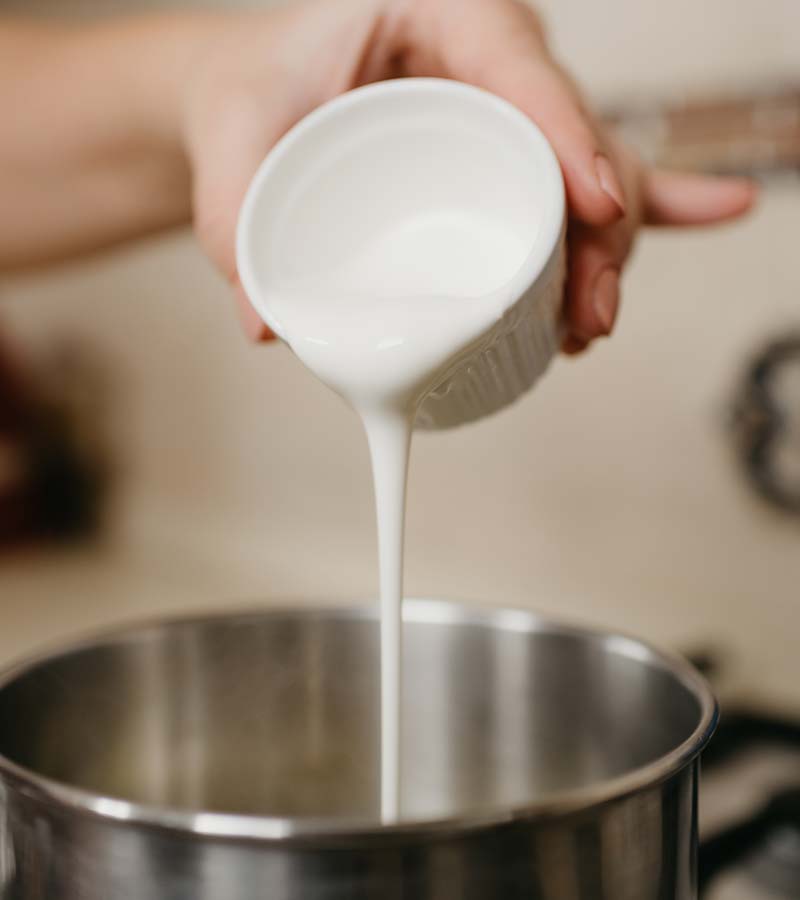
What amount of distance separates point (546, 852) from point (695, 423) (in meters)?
0.73

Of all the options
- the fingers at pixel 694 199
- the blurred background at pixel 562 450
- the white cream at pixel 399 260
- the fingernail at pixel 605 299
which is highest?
the white cream at pixel 399 260

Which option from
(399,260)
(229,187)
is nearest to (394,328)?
(399,260)

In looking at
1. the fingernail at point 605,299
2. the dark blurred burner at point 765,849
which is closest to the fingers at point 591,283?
the fingernail at point 605,299

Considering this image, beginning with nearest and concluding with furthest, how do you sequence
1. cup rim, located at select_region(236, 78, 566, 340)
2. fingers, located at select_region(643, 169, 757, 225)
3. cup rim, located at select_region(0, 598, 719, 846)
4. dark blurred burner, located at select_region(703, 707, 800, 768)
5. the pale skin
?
1. cup rim, located at select_region(0, 598, 719, 846)
2. cup rim, located at select_region(236, 78, 566, 340)
3. the pale skin
4. fingers, located at select_region(643, 169, 757, 225)
5. dark blurred burner, located at select_region(703, 707, 800, 768)

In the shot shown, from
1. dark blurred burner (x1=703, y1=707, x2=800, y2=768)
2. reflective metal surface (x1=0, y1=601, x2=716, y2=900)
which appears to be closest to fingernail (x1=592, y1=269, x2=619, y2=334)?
reflective metal surface (x1=0, y1=601, x2=716, y2=900)

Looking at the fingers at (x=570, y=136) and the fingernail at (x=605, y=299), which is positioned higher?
the fingers at (x=570, y=136)

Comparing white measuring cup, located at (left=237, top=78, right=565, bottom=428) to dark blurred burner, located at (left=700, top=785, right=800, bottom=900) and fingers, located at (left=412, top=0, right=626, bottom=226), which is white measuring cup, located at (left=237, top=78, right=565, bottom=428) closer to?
fingers, located at (left=412, top=0, right=626, bottom=226)

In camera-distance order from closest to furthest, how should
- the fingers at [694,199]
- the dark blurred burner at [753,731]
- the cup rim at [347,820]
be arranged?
the cup rim at [347,820], the fingers at [694,199], the dark blurred burner at [753,731]

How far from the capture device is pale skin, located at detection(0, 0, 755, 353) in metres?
0.52

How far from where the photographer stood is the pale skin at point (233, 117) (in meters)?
0.52

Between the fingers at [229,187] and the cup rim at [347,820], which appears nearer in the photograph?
the cup rim at [347,820]

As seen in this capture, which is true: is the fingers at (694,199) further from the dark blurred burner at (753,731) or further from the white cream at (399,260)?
the dark blurred burner at (753,731)

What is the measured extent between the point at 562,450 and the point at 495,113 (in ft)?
2.25

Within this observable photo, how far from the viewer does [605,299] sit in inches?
20.6
